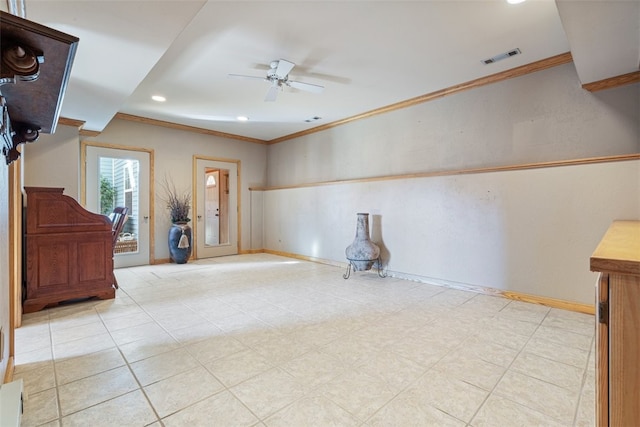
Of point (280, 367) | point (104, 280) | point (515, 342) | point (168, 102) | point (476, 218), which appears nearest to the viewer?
point (280, 367)

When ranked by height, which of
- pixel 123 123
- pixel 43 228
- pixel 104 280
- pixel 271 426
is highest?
pixel 123 123

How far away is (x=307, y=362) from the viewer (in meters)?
2.05

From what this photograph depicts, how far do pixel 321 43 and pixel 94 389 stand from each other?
10.8 feet

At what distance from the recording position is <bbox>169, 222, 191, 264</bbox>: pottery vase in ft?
18.6

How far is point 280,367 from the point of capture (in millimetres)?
1987

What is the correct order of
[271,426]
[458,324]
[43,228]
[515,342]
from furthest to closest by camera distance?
[43,228]
[458,324]
[515,342]
[271,426]

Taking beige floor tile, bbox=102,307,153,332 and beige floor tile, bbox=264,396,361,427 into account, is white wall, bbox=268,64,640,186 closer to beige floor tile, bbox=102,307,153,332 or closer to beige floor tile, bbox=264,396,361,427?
beige floor tile, bbox=264,396,361,427

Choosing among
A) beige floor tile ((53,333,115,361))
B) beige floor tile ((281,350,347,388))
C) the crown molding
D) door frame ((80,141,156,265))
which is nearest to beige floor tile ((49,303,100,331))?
beige floor tile ((53,333,115,361))

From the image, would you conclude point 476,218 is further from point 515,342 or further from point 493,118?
point 515,342

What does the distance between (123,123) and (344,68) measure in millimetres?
4270

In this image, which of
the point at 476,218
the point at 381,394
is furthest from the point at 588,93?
the point at 381,394

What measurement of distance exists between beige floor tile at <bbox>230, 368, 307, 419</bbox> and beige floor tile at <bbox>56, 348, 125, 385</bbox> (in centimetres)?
98

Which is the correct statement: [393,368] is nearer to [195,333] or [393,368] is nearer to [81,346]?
[195,333]

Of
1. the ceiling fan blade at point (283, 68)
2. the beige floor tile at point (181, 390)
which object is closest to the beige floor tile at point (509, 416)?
the beige floor tile at point (181, 390)
